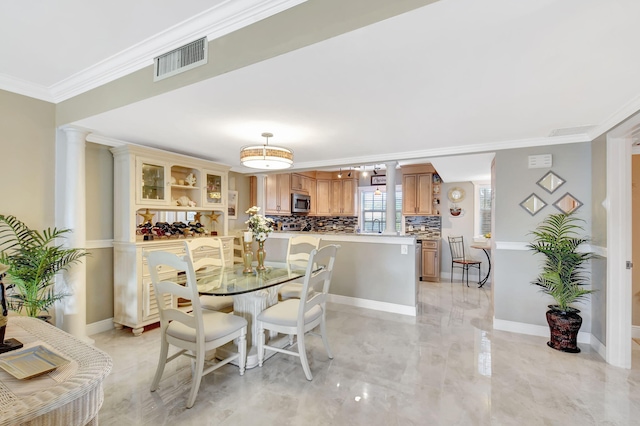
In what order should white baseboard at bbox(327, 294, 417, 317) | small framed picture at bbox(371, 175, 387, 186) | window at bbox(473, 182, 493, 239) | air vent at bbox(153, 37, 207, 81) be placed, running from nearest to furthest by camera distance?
air vent at bbox(153, 37, 207, 81), white baseboard at bbox(327, 294, 417, 317), window at bbox(473, 182, 493, 239), small framed picture at bbox(371, 175, 387, 186)

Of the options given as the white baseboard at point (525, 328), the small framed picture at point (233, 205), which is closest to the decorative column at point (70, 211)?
the small framed picture at point (233, 205)

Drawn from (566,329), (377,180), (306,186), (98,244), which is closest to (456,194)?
(377,180)

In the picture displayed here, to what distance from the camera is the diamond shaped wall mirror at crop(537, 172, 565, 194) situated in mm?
3143

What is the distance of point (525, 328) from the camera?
10.8ft

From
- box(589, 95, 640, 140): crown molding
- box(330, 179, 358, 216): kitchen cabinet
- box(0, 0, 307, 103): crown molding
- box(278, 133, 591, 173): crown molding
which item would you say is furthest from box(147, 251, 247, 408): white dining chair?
box(330, 179, 358, 216): kitchen cabinet

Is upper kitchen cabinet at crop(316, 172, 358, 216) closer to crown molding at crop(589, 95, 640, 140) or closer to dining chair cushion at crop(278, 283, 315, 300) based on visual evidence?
dining chair cushion at crop(278, 283, 315, 300)

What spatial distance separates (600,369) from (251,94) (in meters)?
3.65

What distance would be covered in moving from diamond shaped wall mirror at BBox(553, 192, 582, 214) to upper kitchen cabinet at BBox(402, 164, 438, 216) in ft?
9.70

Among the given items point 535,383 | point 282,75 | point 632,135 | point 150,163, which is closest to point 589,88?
point 632,135

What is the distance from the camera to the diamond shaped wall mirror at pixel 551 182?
314cm

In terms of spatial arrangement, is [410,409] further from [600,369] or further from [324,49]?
[324,49]

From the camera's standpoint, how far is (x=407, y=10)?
1182 millimetres

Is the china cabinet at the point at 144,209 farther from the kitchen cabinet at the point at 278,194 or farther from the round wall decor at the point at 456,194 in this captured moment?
the round wall decor at the point at 456,194

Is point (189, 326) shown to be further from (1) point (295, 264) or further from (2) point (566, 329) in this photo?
(2) point (566, 329)
